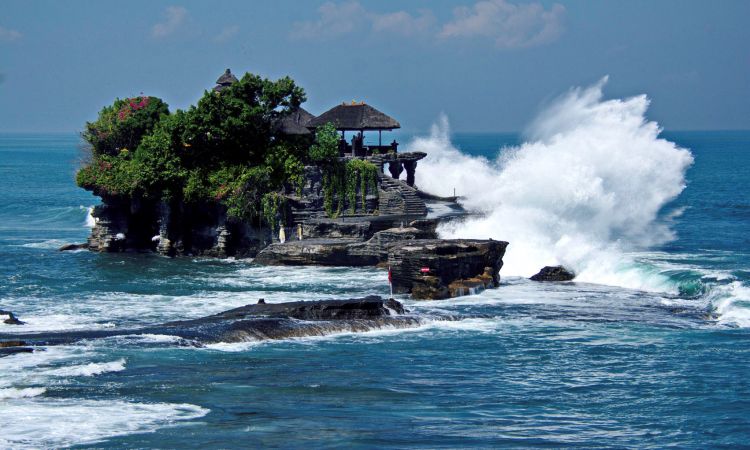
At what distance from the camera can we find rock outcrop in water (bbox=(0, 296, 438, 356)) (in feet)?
101

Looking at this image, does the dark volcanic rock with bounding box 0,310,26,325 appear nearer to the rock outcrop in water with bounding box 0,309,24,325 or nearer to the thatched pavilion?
the rock outcrop in water with bounding box 0,309,24,325

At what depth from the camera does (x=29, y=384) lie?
84.8ft

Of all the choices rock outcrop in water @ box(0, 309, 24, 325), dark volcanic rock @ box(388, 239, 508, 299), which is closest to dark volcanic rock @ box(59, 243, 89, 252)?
rock outcrop in water @ box(0, 309, 24, 325)

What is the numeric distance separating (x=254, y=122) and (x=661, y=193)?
2426 cm

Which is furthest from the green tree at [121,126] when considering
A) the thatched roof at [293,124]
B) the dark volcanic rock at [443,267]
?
the dark volcanic rock at [443,267]

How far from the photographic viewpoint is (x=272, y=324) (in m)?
32.5

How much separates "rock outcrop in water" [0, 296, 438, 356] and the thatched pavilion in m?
20.3

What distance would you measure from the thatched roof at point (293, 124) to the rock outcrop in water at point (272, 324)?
19.2 m

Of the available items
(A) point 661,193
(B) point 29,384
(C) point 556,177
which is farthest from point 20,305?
(A) point 661,193

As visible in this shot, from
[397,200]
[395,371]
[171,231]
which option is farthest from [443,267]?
[171,231]

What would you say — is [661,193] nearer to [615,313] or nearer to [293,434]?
[615,313]

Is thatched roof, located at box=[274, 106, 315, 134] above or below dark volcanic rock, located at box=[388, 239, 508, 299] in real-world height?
above

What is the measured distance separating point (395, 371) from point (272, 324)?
5825 millimetres

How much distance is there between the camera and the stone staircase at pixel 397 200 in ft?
172
